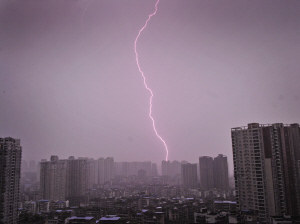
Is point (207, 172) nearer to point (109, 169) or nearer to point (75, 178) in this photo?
point (75, 178)

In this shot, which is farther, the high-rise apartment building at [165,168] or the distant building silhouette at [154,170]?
the distant building silhouette at [154,170]

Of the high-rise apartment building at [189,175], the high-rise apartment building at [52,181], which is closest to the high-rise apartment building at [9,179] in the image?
the high-rise apartment building at [52,181]

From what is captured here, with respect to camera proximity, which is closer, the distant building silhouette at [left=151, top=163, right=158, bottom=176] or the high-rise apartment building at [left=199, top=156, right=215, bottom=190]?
the high-rise apartment building at [left=199, top=156, right=215, bottom=190]

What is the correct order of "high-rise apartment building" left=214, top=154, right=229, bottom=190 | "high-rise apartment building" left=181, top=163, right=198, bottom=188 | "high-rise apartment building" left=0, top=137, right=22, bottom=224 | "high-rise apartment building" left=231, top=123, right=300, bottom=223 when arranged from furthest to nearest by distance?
"high-rise apartment building" left=181, top=163, right=198, bottom=188 → "high-rise apartment building" left=214, top=154, right=229, bottom=190 → "high-rise apartment building" left=231, top=123, right=300, bottom=223 → "high-rise apartment building" left=0, top=137, right=22, bottom=224

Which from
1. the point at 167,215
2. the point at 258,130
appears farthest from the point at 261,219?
the point at 167,215

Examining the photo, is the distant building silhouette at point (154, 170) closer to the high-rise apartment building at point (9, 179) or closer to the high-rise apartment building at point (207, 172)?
the high-rise apartment building at point (207, 172)

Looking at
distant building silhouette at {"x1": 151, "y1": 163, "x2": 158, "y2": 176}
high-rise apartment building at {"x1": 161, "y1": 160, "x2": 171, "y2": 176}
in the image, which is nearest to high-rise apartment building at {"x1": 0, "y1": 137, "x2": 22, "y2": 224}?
high-rise apartment building at {"x1": 161, "y1": 160, "x2": 171, "y2": 176}

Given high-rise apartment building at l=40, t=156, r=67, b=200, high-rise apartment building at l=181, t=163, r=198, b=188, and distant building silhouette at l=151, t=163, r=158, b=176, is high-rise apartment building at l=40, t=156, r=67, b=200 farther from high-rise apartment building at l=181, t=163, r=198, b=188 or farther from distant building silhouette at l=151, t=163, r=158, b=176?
distant building silhouette at l=151, t=163, r=158, b=176

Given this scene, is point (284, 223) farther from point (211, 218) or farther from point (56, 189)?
point (56, 189)
